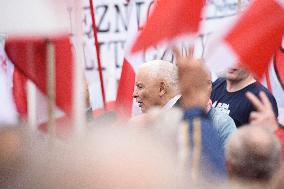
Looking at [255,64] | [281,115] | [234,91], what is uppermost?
[255,64]

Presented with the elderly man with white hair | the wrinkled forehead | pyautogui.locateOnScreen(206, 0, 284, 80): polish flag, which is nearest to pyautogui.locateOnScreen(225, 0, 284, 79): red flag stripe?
pyautogui.locateOnScreen(206, 0, 284, 80): polish flag

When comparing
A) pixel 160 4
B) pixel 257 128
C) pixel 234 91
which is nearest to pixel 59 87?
pixel 257 128

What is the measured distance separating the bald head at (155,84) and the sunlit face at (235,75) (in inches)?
14.4

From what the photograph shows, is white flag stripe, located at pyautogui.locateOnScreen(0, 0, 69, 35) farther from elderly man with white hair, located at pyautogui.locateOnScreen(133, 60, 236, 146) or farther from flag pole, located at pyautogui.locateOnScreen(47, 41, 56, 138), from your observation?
elderly man with white hair, located at pyautogui.locateOnScreen(133, 60, 236, 146)

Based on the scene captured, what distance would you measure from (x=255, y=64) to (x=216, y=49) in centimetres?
16

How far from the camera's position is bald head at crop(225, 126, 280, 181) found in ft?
4.66

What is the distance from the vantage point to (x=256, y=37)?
2.25m

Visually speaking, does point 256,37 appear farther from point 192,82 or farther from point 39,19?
point 39,19

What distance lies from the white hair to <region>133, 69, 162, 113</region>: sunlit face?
22mm

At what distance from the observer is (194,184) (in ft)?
2.90

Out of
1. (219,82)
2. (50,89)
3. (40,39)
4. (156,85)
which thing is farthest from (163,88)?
(50,89)

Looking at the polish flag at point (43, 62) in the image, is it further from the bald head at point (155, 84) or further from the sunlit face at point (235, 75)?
the sunlit face at point (235, 75)

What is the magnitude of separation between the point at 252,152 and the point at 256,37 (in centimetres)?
87

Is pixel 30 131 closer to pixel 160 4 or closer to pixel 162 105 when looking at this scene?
pixel 160 4
